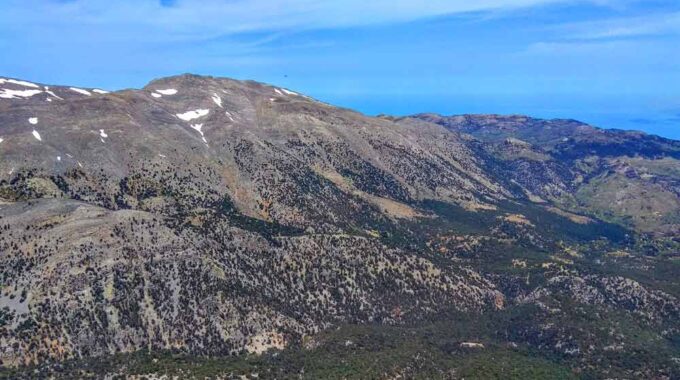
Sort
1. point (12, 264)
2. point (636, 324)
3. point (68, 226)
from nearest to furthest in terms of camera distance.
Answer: point (12, 264), point (68, 226), point (636, 324)

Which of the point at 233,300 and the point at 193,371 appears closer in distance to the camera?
the point at 193,371

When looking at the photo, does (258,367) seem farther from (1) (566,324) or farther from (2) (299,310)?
(1) (566,324)

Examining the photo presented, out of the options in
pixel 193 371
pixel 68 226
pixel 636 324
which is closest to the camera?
pixel 193 371

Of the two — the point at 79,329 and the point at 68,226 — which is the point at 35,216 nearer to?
the point at 68,226

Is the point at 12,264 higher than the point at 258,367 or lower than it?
higher

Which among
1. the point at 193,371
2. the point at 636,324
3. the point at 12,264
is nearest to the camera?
the point at 193,371

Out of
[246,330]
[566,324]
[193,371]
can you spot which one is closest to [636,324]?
[566,324]

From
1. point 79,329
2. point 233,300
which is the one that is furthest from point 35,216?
point 233,300

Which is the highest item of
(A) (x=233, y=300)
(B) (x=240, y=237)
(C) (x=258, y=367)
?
(B) (x=240, y=237)

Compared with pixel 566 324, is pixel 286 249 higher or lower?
higher
